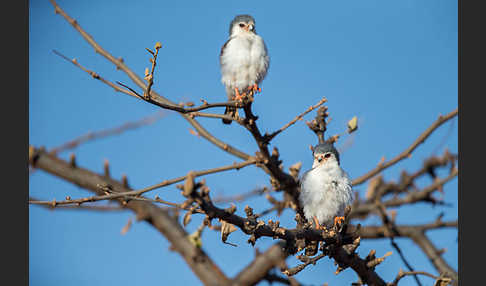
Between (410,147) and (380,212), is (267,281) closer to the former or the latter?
(380,212)

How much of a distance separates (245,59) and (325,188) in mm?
1668

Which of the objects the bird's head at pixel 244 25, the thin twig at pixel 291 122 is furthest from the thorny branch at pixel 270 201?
the bird's head at pixel 244 25

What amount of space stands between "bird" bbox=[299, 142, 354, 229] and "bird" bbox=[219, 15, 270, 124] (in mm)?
1052

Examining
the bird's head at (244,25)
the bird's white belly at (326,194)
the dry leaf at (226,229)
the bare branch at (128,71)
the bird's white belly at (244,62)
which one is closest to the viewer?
the dry leaf at (226,229)

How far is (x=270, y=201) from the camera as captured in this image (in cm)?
557

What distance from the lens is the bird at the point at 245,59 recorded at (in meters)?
5.56

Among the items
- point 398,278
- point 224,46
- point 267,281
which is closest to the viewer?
point 398,278

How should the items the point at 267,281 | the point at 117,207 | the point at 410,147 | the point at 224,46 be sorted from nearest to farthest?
the point at 410,147 < the point at 267,281 < the point at 224,46 < the point at 117,207

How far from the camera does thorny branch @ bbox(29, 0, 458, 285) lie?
3.10 metres

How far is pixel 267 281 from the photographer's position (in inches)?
202

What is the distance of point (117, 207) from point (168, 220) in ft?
2.19

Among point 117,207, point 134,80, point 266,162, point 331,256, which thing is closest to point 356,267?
point 331,256

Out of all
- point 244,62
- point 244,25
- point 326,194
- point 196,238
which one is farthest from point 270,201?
point 196,238

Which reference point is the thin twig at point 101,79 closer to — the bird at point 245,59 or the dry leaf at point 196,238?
the dry leaf at point 196,238
